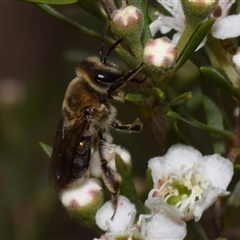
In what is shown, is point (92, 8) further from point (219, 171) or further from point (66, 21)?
point (219, 171)

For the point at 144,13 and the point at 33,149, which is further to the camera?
the point at 33,149

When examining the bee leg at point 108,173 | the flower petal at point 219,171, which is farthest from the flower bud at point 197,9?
the bee leg at point 108,173

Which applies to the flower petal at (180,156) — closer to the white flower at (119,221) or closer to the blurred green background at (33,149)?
the white flower at (119,221)

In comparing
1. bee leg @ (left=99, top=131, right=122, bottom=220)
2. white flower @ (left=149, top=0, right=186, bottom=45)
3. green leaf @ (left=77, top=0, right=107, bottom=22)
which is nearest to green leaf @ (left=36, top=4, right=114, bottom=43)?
green leaf @ (left=77, top=0, right=107, bottom=22)

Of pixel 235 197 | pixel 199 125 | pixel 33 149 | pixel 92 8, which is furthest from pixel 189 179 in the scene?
pixel 33 149

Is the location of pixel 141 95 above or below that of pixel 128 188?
above

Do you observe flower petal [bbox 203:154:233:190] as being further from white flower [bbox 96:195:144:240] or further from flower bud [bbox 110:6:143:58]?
flower bud [bbox 110:6:143:58]
